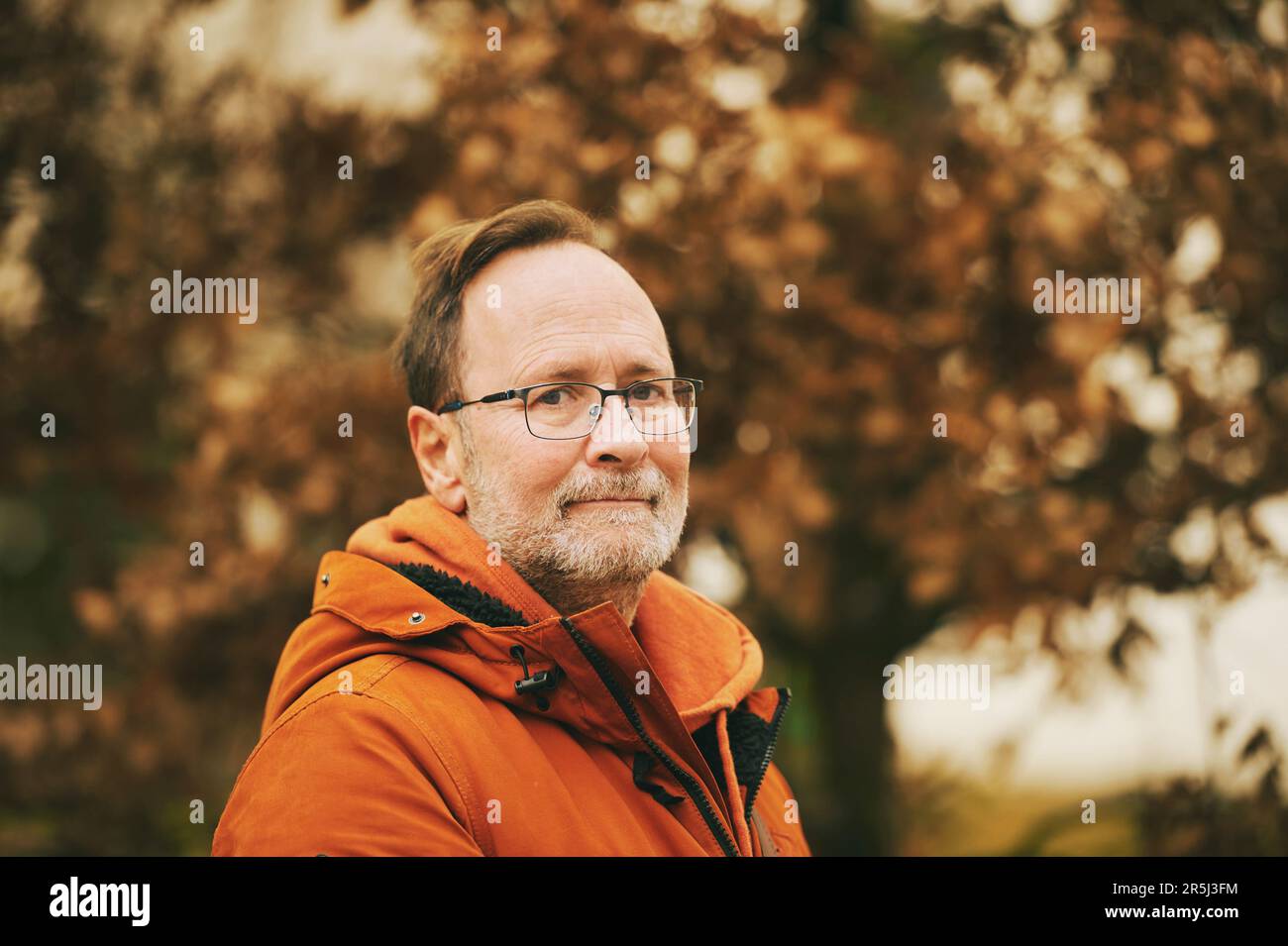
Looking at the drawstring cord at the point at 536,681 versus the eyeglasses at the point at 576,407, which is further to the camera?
the eyeglasses at the point at 576,407

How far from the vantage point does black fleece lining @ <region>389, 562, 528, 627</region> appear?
2.16 meters

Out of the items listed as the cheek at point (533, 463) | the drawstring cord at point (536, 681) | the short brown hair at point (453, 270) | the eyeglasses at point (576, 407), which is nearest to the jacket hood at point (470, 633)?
the drawstring cord at point (536, 681)

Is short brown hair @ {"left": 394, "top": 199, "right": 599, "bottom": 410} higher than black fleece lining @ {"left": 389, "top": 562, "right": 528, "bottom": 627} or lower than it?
higher

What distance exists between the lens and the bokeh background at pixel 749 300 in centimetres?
443

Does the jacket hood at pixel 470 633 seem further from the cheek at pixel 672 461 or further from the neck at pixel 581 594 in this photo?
the cheek at pixel 672 461

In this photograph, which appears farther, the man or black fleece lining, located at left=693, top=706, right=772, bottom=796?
black fleece lining, located at left=693, top=706, right=772, bottom=796

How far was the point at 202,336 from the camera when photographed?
500 centimetres

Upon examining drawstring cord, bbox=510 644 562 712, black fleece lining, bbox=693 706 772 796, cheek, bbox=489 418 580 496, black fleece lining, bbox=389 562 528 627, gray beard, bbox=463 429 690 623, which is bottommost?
black fleece lining, bbox=693 706 772 796

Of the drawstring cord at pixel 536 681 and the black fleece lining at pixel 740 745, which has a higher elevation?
the drawstring cord at pixel 536 681

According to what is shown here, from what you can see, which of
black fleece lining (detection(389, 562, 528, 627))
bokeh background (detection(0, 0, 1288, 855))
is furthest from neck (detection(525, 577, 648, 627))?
bokeh background (detection(0, 0, 1288, 855))

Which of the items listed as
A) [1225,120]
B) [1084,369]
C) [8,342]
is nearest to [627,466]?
[1084,369]

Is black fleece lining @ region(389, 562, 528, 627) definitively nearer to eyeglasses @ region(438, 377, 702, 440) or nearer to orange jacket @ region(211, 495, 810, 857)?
orange jacket @ region(211, 495, 810, 857)
